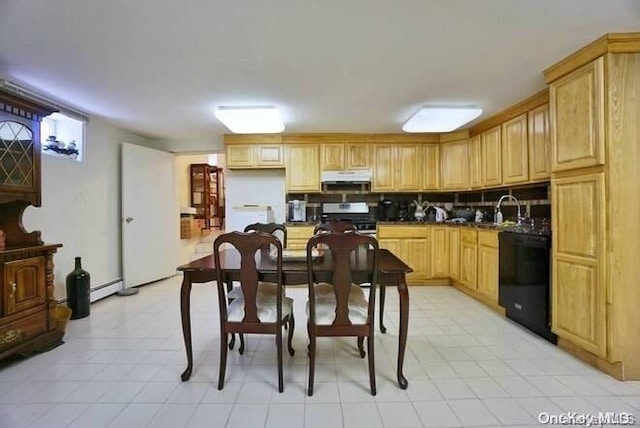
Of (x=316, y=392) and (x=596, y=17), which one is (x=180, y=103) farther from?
(x=596, y=17)

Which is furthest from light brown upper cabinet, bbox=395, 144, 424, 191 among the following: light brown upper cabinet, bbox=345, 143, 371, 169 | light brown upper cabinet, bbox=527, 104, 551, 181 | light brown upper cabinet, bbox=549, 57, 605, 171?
light brown upper cabinet, bbox=549, 57, 605, 171

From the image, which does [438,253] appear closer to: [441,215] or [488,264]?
[441,215]

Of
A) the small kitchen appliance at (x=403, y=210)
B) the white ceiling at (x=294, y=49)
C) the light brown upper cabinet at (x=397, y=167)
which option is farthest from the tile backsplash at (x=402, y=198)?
the white ceiling at (x=294, y=49)

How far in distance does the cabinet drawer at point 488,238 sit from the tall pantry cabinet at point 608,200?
44.8 inches

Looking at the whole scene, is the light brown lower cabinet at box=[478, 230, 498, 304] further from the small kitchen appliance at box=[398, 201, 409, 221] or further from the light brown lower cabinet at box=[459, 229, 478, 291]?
the small kitchen appliance at box=[398, 201, 409, 221]

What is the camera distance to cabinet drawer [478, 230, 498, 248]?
3.49 meters

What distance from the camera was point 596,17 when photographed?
6.22 feet

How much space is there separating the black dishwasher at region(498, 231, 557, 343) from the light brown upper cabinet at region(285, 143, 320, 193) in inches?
99.2

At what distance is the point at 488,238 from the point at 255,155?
3181mm

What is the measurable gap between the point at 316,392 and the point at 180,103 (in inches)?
114

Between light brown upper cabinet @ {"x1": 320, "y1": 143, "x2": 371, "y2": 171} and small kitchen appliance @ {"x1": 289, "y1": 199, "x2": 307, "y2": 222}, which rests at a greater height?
light brown upper cabinet @ {"x1": 320, "y1": 143, "x2": 371, "y2": 171}

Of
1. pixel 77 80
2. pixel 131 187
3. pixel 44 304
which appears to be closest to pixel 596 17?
pixel 77 80

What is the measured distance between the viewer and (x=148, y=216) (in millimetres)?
4758

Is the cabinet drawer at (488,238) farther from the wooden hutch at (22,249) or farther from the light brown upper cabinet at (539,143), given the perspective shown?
A: the wooden hutch at (22,249)
